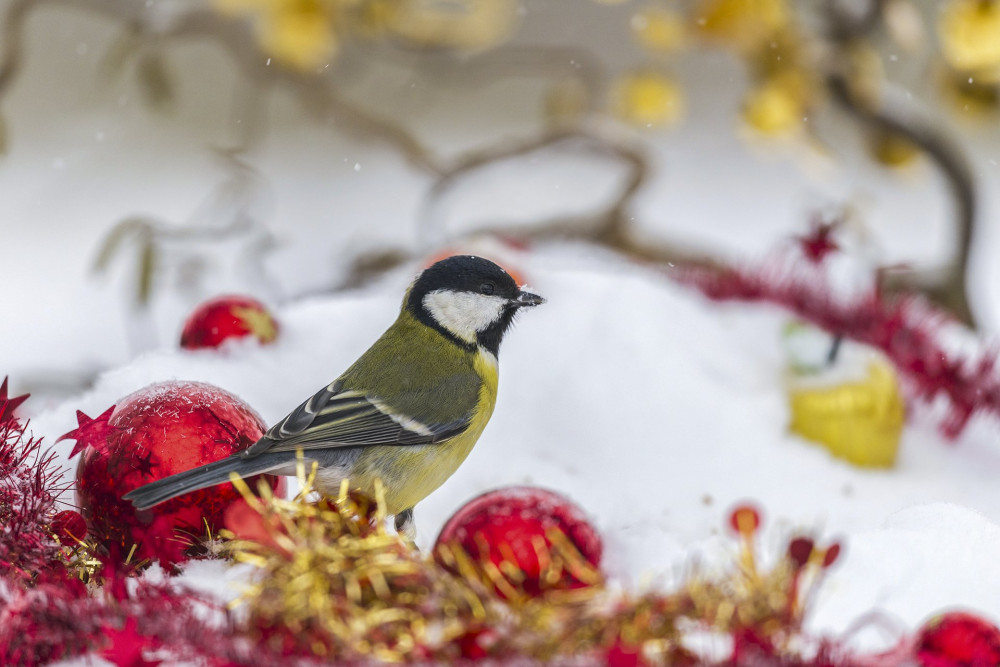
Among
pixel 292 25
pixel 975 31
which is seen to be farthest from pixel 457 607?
pixel 292 25

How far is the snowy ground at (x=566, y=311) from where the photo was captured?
61cm

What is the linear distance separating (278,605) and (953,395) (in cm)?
71

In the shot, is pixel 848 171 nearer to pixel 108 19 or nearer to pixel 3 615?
pixel 108 19

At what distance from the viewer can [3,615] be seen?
36 cm

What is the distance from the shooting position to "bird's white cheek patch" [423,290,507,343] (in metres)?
0.54

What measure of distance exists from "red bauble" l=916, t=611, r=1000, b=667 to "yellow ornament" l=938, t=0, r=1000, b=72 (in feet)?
3.32

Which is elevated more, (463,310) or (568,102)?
(568,102)

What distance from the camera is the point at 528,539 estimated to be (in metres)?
0.38

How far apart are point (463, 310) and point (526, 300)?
0.15 feet

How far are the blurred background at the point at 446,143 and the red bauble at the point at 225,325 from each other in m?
0.28

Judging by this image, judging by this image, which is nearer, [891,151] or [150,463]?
[150,463]

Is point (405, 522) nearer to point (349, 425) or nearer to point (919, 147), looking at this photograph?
point (349, 425)

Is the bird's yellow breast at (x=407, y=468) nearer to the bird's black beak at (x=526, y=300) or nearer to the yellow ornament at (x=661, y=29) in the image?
the bird's black beak at (x=526, y=300)

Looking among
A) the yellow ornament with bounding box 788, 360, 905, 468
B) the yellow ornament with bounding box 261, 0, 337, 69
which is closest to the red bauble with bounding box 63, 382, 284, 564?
the yellow ornament with bounding box 788, 360, 905, 468
